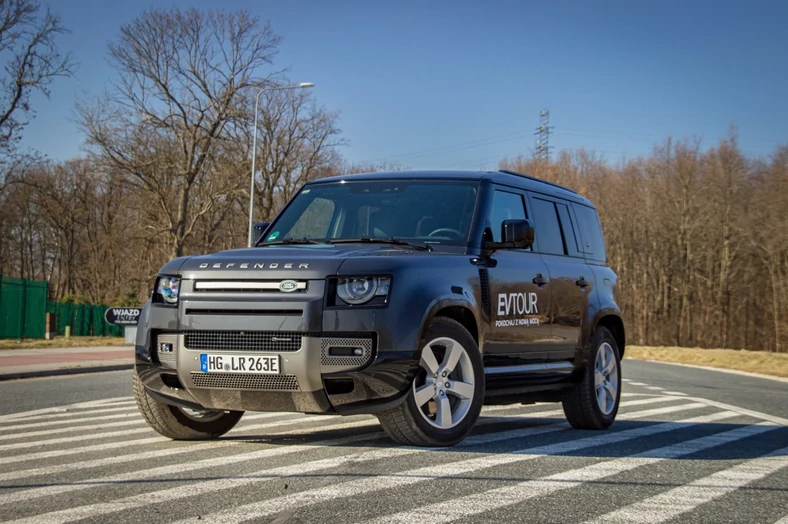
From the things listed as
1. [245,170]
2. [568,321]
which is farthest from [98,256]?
[568,321]

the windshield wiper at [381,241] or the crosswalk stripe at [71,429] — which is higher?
the windshield wiper at [381,241]

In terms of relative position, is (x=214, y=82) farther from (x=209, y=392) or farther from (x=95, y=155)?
(x=209, y=392)

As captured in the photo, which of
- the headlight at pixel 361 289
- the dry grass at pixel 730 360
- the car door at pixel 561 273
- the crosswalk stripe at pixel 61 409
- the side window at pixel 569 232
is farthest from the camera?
the dry grass at pixel 730 360

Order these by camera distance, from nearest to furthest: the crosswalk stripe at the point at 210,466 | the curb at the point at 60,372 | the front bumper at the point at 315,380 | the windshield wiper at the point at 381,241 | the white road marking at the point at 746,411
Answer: the crosswalk stripe at the point at 210,466
the front bumper at the point at 315,380
the windshield wiper at the point at 381,241
the white road marking at the point at 746,411
the curb at the point at 60,372

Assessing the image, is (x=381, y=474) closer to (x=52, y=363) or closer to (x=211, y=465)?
(x=211, y=465)

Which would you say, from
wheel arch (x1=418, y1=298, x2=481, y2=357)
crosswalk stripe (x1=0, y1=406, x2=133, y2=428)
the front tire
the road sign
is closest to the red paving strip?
the road sign

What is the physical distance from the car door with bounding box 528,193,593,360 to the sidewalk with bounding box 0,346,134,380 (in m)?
12.5

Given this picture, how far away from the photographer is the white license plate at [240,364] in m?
5.62

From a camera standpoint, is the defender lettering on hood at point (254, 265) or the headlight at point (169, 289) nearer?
the defender lettering on hood at point (254, 265)

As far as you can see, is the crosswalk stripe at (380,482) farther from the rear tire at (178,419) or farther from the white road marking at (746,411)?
the white road marking at (746,411)

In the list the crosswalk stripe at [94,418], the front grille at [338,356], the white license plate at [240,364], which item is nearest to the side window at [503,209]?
the front grille at [338,356]

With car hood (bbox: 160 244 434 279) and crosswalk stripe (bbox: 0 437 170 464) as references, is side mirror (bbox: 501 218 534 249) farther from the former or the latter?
crosswalk stripe (bbox: 0 437 170 464)

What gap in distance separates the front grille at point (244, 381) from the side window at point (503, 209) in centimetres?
237

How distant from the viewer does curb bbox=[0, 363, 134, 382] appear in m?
17.5
